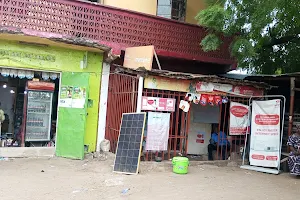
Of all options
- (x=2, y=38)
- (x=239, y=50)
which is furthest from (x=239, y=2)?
(x=2, y=38)

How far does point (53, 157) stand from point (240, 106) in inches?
232

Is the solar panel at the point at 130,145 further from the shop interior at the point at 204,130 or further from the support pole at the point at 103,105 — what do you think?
the shop interior at the point at 204,130

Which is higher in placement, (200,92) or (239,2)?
(239,2)

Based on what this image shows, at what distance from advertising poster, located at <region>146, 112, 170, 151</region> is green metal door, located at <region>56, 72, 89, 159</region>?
1963 millimetres

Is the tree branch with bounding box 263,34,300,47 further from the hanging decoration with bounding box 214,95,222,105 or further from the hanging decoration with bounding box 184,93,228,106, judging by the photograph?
the hanging decoration with bounding box 214,95,222,105

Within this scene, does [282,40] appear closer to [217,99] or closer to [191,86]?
[217,99]

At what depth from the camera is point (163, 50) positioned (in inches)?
388

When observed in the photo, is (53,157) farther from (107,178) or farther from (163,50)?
(163,50)

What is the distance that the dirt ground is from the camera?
5805mm

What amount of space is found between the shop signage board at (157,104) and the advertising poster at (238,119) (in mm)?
2086

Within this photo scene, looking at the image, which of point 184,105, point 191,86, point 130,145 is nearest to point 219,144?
point 184,105

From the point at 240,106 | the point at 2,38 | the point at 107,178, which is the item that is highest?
the point at 2,38

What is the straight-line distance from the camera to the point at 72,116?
348 inches

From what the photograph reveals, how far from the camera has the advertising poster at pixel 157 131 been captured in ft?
26.9
